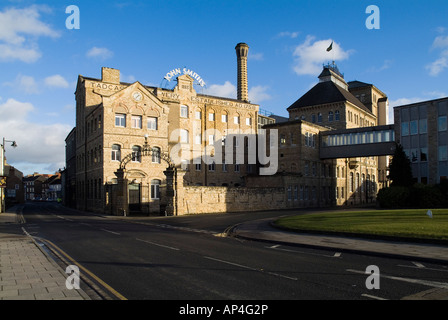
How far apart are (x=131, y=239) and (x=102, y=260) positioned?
5829 millimetres

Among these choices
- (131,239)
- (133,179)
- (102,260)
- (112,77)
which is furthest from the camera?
(112,77)

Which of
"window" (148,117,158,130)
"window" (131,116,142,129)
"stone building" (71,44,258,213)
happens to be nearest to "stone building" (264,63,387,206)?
"stone building" (71,44,258,213)

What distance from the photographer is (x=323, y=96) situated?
7212 cm

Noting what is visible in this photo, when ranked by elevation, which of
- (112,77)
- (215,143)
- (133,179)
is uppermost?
(112,77)

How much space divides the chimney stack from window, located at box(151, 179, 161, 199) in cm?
2985

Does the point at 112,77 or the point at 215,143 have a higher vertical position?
the point at 112,77

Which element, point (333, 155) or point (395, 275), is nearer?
point (395, 275)

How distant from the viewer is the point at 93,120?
1821 inches

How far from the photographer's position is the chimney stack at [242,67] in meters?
68.6

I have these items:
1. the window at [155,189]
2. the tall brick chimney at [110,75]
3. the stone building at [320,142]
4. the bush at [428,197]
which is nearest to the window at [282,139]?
the stone building at [320,142]

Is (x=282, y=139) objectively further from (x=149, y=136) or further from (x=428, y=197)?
(x=428, y=197)
